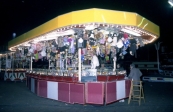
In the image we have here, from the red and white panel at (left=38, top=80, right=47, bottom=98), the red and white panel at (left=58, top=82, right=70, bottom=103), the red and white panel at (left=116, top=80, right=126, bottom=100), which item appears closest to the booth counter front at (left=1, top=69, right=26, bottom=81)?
the red and white panel at (left=38, top=80, right=47, bottom=98)

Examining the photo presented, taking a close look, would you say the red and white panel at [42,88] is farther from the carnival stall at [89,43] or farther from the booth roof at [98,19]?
→ the booth roof at [98,19]

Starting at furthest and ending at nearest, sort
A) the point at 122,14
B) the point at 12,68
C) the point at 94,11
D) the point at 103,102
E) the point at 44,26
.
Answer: the point at 12,68
the point at 44,26
the point at 103,102
the point at 122,14
the point at 94,11

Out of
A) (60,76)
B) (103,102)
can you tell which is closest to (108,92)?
(103,102)

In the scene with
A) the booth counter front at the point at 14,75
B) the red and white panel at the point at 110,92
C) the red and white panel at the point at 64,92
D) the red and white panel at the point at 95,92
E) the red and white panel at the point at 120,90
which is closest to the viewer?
the red and white panel at the point at 95,92

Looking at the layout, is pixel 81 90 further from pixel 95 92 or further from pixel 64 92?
pixel 64 92

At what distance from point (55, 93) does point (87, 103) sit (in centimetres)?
202

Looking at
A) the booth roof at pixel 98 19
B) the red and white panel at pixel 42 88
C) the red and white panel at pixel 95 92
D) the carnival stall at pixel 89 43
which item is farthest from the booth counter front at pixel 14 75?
the red and white panel at pixel 95 92

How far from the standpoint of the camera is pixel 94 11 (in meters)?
6.29

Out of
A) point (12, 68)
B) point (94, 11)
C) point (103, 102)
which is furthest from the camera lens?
point (12, 68)

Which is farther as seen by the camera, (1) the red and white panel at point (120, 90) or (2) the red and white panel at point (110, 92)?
(1) the red and white panel at point (120, 90)

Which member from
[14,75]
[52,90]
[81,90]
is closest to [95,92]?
[81,90]

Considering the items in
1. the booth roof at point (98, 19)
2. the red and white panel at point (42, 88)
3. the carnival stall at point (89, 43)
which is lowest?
the red and white panel at point (42, 88)

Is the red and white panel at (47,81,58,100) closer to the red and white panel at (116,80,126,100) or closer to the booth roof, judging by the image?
the booth roof

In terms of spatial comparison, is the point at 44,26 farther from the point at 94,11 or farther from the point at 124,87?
the point at 124,87
